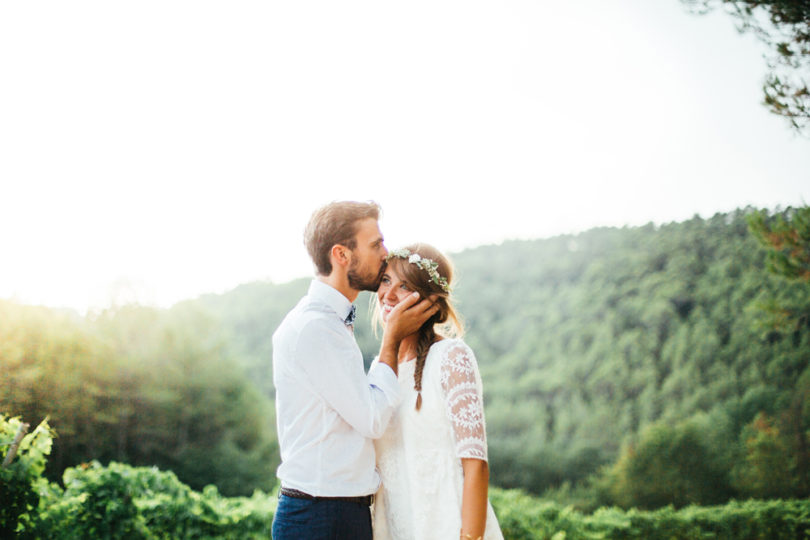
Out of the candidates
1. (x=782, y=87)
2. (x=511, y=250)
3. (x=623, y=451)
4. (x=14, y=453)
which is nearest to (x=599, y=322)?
(x=623, y=451)

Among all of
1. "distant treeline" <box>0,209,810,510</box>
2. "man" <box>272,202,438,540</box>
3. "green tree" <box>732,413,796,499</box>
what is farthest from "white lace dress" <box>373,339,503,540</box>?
"green tree" <box>732,413,796,499</box>

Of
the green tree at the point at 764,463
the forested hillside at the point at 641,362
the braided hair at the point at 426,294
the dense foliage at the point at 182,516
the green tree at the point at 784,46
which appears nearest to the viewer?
the braided hair at the point at 426,294

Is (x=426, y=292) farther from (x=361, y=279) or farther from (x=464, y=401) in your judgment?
(x=464, y=401)

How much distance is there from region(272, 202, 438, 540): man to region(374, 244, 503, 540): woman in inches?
4.2

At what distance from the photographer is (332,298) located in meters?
2.17

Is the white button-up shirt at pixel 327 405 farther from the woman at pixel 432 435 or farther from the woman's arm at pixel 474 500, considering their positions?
the woman's arm at pixel 474 500

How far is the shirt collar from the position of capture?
2160 millimetres

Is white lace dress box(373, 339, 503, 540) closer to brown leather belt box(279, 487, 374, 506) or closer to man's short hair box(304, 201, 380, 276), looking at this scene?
brown leather belt box(279, 487, 374, 506)

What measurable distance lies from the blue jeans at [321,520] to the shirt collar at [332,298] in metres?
0.66

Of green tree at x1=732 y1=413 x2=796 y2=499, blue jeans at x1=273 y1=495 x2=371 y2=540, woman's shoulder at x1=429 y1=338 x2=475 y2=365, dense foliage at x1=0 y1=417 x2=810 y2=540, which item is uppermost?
woman's shoulder at x1=429 y1=338 x2=475 y2=365

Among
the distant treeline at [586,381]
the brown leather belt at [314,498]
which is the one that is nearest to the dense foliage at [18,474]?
the distant treeline at [586,381]

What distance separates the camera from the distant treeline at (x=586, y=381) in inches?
298

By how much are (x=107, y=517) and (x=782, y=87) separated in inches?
252

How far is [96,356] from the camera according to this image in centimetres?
877
